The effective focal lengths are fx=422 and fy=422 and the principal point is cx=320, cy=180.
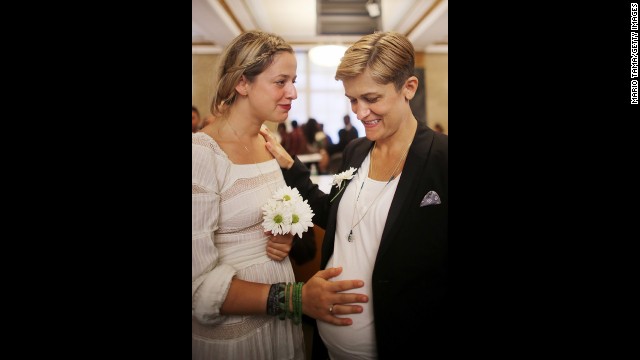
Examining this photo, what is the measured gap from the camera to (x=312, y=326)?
135 centimetres

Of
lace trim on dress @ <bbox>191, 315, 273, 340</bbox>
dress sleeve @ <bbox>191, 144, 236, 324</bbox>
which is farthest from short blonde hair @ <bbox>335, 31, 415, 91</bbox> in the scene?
lace trim on dress @ <bbox>191, 315, 273, 340</bbox>

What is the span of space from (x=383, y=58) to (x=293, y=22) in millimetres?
306

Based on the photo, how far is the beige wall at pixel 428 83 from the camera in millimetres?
1265

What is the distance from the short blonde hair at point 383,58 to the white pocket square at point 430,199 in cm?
33

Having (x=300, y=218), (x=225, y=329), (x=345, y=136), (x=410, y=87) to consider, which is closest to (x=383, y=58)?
(x=410, y=87)

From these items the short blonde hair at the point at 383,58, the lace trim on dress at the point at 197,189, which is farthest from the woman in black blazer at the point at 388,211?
the lace trim on dress at the point at 197,189

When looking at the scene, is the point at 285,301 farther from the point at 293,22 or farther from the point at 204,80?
the point at 293,22

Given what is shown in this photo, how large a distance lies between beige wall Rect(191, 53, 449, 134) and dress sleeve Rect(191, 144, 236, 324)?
162mm

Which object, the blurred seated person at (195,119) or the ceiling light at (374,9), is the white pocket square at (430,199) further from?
the blurred seated person at (195,119)

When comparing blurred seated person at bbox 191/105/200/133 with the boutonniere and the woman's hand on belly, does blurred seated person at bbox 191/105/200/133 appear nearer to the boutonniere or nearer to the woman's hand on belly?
the boutonniere

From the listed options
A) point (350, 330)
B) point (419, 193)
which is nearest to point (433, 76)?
point (419, 193)

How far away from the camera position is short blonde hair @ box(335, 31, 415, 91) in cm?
123

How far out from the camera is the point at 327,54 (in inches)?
51.0
